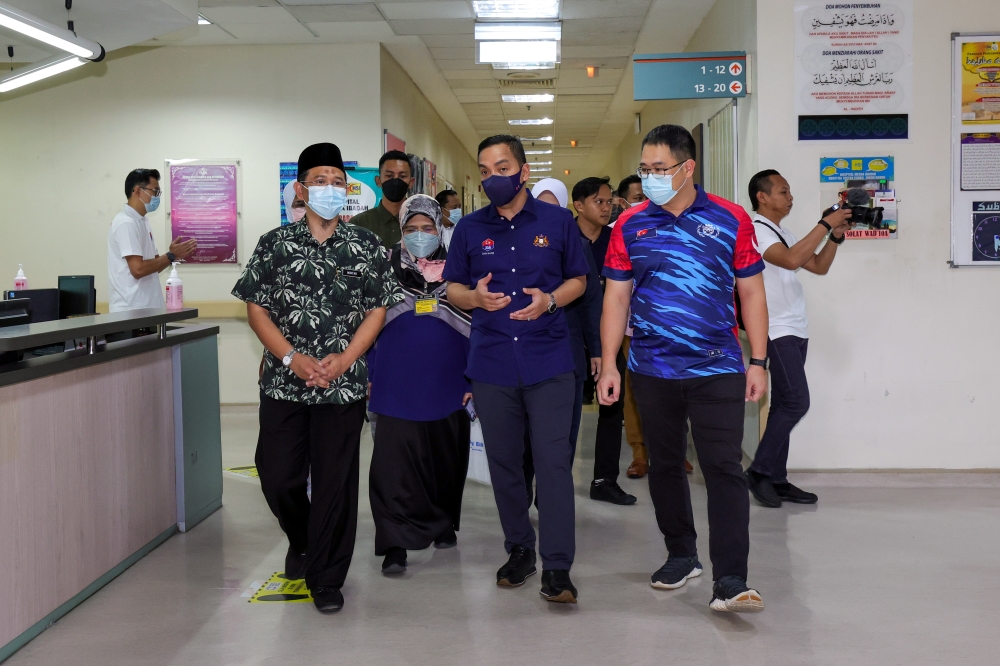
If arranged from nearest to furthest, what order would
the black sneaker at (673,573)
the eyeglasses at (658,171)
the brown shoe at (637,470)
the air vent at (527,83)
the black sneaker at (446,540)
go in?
the eyeglasses at (658,171)
the black sneaker at (673,573)
the black sneaker at (446,540)
the brown shoe at (637,470)
the air vent at (527,83)

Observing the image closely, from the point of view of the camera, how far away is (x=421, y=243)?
3676 mm

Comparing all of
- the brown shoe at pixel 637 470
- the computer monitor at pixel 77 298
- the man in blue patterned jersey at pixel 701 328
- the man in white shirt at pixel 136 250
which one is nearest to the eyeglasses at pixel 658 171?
the man in blue patterned jersey at pixel 701 328

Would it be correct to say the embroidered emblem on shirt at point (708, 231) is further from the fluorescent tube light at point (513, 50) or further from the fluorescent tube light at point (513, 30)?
the fluorescent tube light at point (513, 50)

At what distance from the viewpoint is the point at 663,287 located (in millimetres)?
3182

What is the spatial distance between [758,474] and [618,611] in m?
1.81

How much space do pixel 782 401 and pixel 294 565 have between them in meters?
2.53

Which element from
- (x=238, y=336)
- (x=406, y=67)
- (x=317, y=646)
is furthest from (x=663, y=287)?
(x=406, y=67)

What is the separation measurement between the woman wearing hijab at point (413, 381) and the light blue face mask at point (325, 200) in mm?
456

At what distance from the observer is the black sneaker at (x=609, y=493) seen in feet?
15.9

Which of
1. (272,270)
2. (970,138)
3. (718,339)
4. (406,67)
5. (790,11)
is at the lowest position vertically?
(718,339)

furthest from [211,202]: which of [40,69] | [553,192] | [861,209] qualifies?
[861,209]

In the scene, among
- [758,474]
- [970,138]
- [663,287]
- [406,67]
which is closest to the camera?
[663,287]

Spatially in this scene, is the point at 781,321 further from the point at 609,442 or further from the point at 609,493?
the point at 609,493

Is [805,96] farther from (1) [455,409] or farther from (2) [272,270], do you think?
(2) [272,270]
